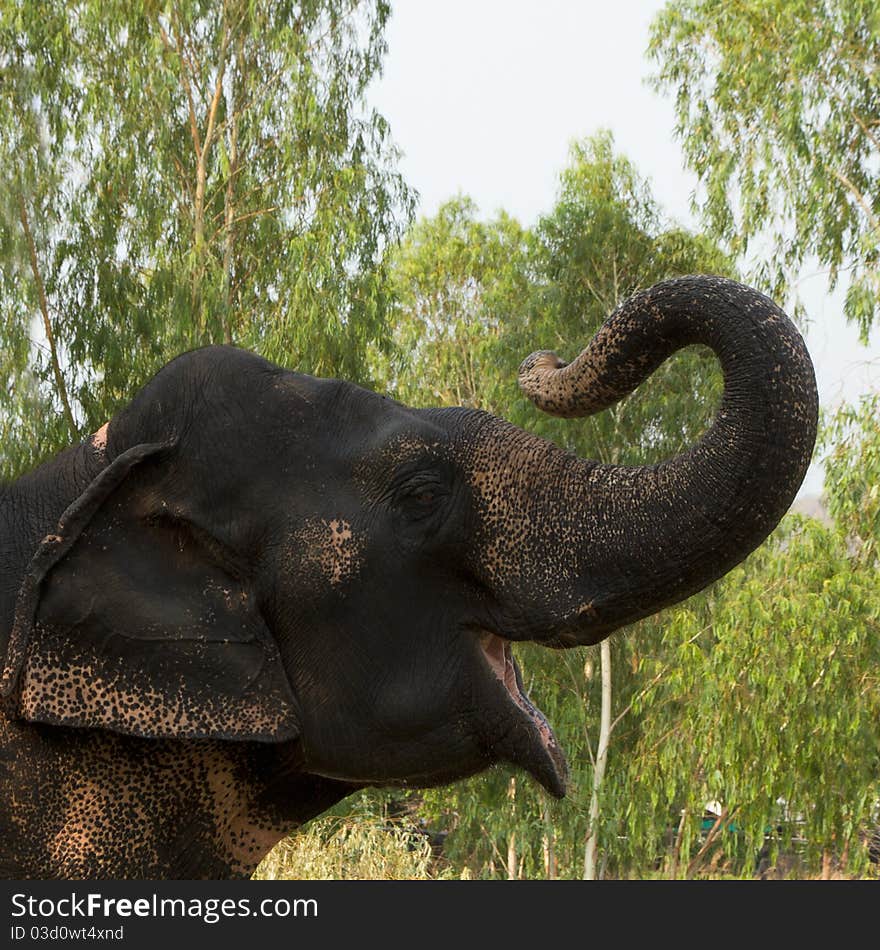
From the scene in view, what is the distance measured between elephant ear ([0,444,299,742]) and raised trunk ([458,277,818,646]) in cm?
37

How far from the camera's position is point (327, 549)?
203 cm

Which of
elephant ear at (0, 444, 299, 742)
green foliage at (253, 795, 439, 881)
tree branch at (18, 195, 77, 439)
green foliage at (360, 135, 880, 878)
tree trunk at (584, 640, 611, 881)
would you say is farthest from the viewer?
tree trunk at (584, 640, 611, 881)

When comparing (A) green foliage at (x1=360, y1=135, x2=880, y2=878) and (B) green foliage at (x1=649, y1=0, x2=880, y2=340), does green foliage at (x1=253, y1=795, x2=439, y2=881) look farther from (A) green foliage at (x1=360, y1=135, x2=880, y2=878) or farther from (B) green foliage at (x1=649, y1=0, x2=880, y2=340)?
(B) green foliage at (x1=649, y1=0, x2=880, y2=340)

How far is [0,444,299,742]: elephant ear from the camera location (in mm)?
1923

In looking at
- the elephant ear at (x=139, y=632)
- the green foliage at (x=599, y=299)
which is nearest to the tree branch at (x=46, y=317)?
the green foliage at (x=599, y=299)

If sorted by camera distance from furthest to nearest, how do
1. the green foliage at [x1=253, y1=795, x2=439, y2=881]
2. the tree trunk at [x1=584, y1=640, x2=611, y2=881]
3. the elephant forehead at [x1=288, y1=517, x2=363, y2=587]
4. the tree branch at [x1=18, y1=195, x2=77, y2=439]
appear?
1. the tree trunk at [x1=584, y1=640, x2=611, y2=881]
2. the tree branch at [x1=18, y1=195, x2=77, y2=439]
3. the green foliage at [x1=253, y1=795, x2=439, y2=881]
4. the elephant forehead at [x1=288, y1=517, x2=363, y2=587]

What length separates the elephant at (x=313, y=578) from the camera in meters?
1.94

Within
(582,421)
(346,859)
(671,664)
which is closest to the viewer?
(346,859)

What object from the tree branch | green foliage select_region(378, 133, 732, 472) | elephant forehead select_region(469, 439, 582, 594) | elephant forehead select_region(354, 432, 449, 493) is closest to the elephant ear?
elephant forehead select_region(354, 432, 449, 493)

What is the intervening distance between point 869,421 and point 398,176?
5970 millimetres

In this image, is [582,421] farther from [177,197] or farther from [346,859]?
[346,859]

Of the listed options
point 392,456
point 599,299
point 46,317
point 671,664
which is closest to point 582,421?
point 599,299

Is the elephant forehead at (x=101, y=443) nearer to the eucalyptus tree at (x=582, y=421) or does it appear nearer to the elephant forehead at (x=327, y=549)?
the elephant forehead at (x=327, y=549)

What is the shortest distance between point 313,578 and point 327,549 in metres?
0.05
